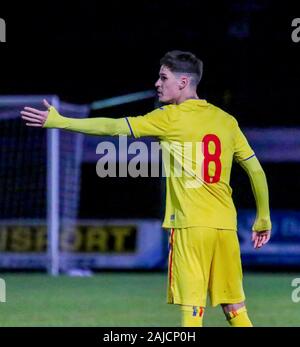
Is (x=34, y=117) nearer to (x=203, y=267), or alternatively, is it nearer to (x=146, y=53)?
(x=203, y=267)

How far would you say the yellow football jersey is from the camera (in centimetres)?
714

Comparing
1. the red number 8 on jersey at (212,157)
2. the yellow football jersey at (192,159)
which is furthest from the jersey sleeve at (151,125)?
the red number 8 on jersey at (212,157)

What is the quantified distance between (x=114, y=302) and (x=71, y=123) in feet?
17.1

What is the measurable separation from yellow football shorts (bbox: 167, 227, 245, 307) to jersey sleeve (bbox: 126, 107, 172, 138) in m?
0.59

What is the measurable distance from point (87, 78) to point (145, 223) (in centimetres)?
612

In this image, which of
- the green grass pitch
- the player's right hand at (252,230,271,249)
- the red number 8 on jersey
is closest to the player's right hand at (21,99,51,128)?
the red number 8 on jersey

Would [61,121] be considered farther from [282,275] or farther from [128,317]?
[282,275]

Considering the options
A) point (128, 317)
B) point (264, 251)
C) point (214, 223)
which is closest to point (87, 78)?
point (264, 251)

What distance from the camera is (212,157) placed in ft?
23.5

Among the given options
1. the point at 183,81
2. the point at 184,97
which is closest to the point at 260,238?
the point at 184,97

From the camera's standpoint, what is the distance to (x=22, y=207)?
58.2 ft

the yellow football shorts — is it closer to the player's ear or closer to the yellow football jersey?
the yellow football jersey
